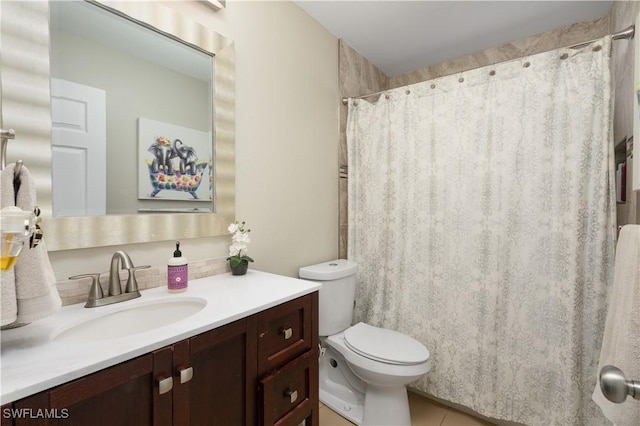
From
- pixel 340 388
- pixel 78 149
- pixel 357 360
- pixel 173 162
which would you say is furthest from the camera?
pixel 340 388

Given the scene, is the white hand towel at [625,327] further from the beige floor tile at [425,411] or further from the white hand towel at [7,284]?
the white hand towel at [7,284]

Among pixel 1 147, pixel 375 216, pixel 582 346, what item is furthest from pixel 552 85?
pixel 1 147

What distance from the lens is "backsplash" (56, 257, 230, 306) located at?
0.95 meters

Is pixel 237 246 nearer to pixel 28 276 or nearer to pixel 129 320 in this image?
pixel 129 320

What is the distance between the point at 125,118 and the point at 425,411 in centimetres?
222

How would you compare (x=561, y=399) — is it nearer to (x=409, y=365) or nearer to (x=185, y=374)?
(x=409, y=365)

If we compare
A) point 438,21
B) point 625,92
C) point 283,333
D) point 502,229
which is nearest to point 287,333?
point 283,333

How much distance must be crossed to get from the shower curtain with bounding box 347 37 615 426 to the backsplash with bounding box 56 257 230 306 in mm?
1083

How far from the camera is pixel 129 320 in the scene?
0.98 meters

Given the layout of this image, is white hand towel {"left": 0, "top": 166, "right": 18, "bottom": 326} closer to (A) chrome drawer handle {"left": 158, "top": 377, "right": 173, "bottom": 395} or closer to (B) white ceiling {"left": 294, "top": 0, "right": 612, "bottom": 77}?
(A) chrome drawer handle {"left": 158, "top": 377, "right": 173, "bottom": 395}

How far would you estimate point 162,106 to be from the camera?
4.01 ft

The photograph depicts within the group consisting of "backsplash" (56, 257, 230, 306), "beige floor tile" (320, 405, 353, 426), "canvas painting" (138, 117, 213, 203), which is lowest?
"beige floor tile" (320, 405, 353, 426)

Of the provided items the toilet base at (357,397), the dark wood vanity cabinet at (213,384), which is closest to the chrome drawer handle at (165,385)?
the dark wood vanity cabinet at (213,384)

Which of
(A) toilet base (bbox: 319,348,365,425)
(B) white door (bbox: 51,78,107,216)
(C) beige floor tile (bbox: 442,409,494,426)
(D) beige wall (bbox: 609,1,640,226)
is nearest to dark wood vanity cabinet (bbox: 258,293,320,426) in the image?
(A) toilet base (bbox: 319,348,365,425)
